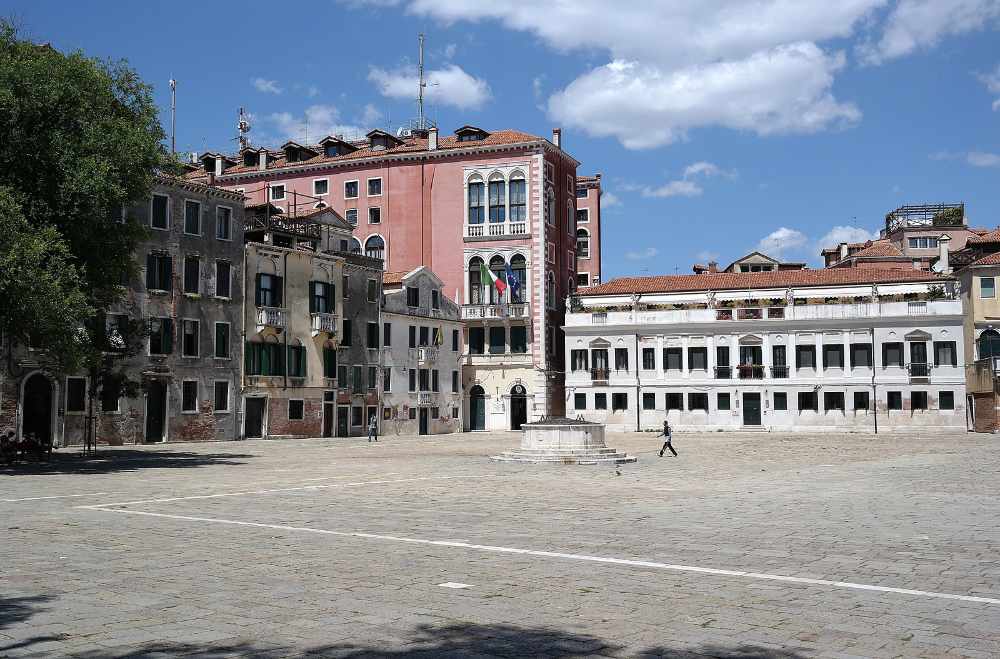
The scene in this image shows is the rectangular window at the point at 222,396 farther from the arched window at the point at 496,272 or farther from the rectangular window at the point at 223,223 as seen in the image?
the arched window at the point at 496,272

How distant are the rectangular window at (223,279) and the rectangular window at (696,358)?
107 feet

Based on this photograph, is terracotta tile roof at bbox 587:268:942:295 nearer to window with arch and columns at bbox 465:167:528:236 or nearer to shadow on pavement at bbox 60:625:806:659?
window with arch and columns at bbox 465:167:528:236

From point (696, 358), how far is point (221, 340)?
3340cm

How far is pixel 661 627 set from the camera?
824cm

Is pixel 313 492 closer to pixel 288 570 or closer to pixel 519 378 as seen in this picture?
pixel 288 570

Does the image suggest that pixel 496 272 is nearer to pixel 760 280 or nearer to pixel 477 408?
pixel 477 408

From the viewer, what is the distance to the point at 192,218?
48000 mm

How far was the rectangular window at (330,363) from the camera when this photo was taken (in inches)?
2203

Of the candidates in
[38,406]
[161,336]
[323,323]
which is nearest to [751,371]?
[323,323]

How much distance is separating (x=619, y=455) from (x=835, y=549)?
20.0 m

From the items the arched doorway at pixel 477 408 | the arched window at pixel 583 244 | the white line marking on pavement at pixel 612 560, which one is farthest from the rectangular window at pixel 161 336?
the arched window at pixel 583 244

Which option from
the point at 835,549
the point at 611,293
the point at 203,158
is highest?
the point at 203,158

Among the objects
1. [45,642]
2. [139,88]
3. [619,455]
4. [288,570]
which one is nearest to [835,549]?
Answer: [288,570]

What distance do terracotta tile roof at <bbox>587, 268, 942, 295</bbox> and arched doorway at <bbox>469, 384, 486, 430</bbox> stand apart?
35.7 ft
